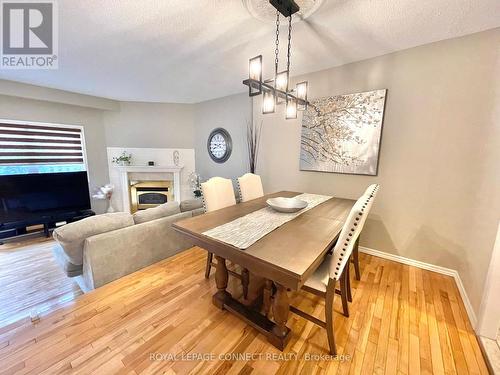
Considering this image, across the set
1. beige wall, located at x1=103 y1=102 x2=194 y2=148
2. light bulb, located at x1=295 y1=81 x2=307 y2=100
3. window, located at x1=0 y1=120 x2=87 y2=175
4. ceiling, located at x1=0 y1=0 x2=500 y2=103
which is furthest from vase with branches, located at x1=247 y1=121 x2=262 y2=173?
window, located at x1=0 y1=120 x2=87 y2=175

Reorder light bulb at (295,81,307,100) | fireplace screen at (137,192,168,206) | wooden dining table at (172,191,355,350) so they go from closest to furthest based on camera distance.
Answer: wooden dining table at (172,191,355,350) → light bulb at (295,81,307,100) → fireplace screen at (137,192,168,206)

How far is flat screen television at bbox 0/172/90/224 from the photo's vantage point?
10.6ft

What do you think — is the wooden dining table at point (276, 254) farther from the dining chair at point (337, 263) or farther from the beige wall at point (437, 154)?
the beige wall at point (437, 154)

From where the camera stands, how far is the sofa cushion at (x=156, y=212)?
6.96ft

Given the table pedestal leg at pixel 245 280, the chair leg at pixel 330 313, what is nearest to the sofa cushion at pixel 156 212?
the table pedestal leg at pixel 245 280

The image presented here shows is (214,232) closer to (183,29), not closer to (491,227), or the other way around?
(183,29)

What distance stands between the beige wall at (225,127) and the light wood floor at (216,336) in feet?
8.85

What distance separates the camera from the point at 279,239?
125 cm

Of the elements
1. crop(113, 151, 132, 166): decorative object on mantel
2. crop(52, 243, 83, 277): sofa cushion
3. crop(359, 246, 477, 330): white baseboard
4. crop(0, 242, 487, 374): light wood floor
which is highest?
crop(113, 151, 132, 166): decorative object on mantel

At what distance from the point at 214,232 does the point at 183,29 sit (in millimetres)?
1930

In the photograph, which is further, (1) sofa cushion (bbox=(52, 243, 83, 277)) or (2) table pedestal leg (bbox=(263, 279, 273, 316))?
(1) sofa cushion (bbox=(52, 243, 83, 277))

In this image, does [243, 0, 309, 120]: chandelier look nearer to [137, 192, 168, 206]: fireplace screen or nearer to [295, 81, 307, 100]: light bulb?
[295, 81, 307, 100]: light bulb

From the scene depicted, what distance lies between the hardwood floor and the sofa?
32cm

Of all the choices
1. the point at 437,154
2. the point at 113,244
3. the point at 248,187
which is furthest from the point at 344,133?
the point at 113,244
